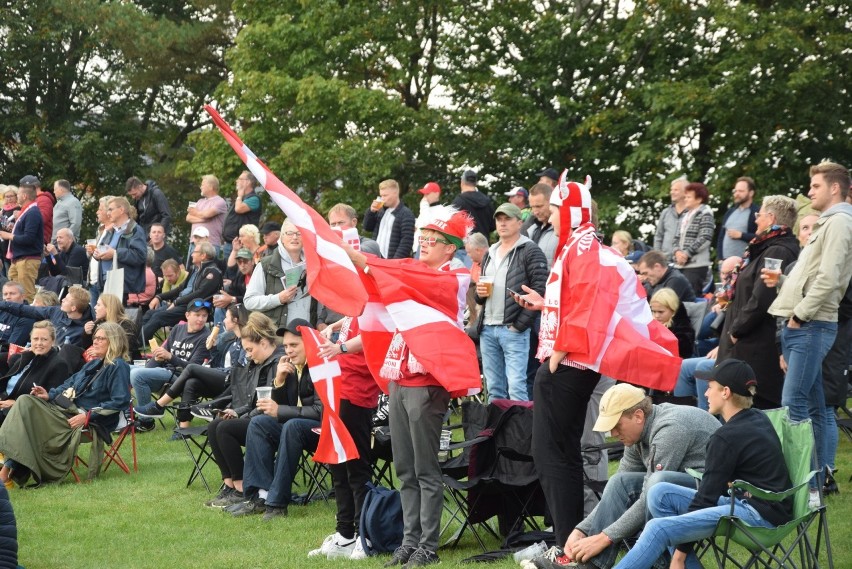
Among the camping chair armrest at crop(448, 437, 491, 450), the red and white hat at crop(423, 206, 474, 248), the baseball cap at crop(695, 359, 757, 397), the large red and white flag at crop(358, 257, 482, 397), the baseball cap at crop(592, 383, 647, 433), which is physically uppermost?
the red and white hat at crop(423, 206, 474, 248)

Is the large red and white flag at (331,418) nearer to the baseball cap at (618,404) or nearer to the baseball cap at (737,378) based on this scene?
the baseball cap at (618,404)

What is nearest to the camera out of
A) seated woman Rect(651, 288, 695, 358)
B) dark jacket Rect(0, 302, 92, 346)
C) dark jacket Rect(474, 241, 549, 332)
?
seated woman Rect(651, 288, 695, 358)

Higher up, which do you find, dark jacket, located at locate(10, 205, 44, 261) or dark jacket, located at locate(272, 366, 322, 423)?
dark jacket, located at locate(10, 205, 44, 261)

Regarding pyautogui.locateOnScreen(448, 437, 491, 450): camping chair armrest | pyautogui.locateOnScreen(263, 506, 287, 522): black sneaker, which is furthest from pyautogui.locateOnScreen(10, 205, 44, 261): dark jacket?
pyautogui.locateOnScreen(448, 437, 491, 450): camping chair armrest

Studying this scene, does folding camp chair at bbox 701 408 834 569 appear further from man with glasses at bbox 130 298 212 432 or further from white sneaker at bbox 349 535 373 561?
Answer: man with glasses at bbox 130 298 212 432

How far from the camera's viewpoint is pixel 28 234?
1638 centimetres

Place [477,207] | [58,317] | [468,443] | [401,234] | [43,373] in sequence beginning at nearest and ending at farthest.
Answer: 1. [468,443]
2. [43,373]
3. [58,317]
4. [401,234]
5. [477,207]

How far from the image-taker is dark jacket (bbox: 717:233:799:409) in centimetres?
786

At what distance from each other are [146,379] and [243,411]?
139 inches

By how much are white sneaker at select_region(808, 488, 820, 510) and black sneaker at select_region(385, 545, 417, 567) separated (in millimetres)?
2249

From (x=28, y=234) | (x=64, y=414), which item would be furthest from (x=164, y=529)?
(x=28, y=234)

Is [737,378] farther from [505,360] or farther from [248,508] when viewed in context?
[505,360]

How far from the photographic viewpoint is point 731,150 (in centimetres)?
1995

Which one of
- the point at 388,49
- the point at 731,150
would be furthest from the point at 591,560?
the point at 388,49
